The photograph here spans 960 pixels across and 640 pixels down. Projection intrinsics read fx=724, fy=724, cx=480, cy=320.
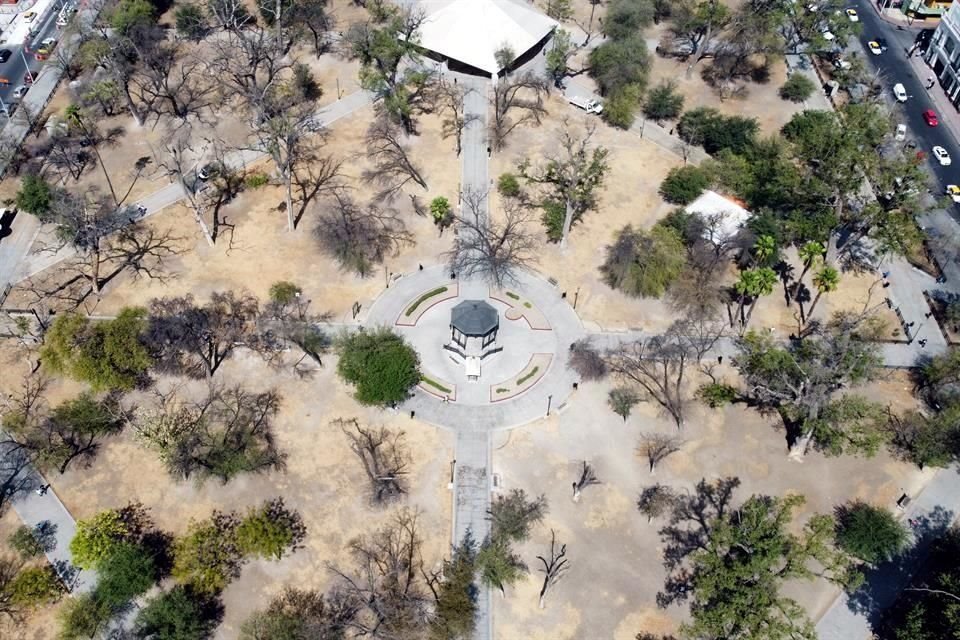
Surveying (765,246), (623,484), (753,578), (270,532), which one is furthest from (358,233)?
(753,578)

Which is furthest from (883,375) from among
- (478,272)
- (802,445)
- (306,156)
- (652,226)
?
(306,156)

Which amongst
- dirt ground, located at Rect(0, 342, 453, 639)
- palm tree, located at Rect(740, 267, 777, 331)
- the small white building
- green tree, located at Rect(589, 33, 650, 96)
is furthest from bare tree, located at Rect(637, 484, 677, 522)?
green tree, located at Rect(589, 33, 650, 96)

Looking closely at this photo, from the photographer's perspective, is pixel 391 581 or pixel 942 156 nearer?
pixel 391 581

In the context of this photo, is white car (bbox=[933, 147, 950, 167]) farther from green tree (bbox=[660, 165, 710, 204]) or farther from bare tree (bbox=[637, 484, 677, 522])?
bare tree (bbox=[637, 484, 677, 522])

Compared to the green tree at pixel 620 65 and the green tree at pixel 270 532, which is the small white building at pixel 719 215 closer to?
the green tree at pixel 620 65

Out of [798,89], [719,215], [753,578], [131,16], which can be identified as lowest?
[753,578]

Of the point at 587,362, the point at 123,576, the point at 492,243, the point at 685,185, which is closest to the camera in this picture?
the point at 123,576

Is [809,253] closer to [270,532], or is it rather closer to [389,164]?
[389,164]

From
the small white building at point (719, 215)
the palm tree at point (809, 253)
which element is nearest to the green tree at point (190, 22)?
the small white building at point (719, 215)
